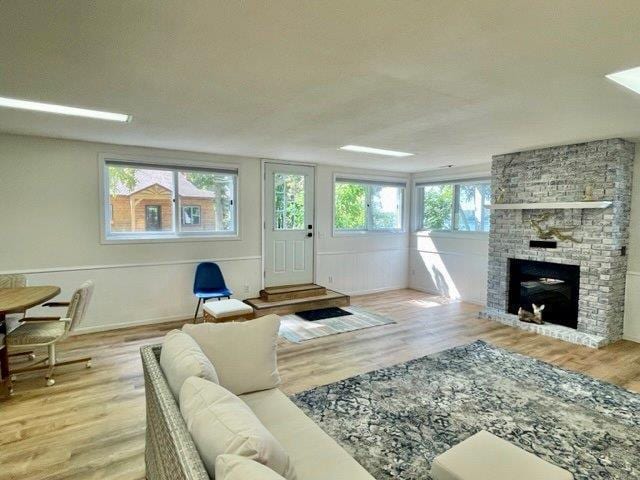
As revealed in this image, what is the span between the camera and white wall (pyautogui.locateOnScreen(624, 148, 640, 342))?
13.9 ft

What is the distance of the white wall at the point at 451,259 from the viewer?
596cm

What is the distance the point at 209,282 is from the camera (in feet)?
16.0

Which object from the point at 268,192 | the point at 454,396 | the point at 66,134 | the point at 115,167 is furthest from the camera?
the point at 268,192

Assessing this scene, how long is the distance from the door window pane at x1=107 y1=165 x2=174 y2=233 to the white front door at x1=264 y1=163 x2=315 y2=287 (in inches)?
57.1

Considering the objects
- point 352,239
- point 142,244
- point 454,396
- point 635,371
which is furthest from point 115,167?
point 635,371

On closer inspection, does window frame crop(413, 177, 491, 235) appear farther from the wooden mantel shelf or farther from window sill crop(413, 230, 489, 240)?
the wooden mantel shelf

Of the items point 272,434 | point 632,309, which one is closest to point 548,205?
point 632,309

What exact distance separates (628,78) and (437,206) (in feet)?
14.9

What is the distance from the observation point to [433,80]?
7.39 feet

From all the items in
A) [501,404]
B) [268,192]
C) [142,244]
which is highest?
[268,192]

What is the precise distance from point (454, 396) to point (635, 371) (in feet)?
6.60

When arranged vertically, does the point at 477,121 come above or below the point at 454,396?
above

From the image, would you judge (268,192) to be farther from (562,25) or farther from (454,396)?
(562,25)

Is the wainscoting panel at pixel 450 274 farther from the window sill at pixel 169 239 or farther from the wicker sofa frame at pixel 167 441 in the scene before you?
the wicker sofa frame at pixel 167 441
